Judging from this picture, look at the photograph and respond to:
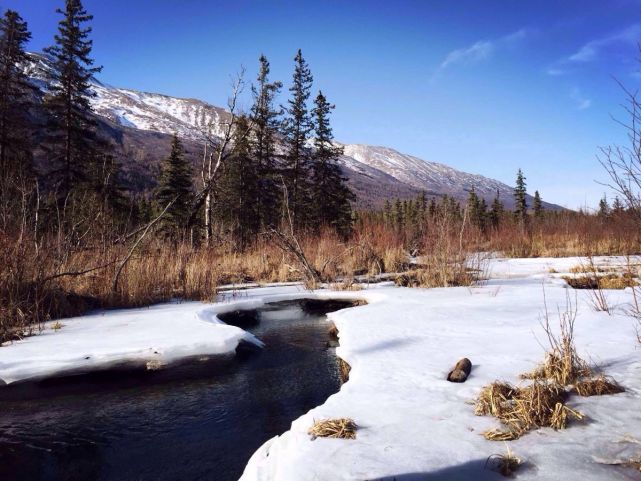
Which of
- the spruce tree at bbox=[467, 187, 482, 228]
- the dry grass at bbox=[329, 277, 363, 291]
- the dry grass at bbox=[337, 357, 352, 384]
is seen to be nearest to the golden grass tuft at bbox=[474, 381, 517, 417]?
the dry grass at bbox=[337, 357, 352, 384]

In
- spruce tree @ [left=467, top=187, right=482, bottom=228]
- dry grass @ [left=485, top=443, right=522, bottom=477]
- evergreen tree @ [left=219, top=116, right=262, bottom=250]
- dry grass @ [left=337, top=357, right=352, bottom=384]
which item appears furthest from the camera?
evergreen tree @ [left=219, top=116, right=262, bottom=250]

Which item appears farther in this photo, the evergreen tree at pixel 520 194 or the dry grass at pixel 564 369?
the evergreen tree at pixel 520 194

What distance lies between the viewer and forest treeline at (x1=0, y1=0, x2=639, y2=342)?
19.6 ft

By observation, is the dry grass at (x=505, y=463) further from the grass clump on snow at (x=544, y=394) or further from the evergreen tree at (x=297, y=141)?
the evergreen tree at (x=297, y=141)

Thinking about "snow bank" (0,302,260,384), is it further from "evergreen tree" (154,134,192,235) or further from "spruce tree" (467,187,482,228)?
"evergreen tree" (154,134,192,235)

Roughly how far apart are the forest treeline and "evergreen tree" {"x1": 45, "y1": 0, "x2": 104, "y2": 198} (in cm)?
6

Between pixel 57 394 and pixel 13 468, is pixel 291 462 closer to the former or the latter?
pixel 13 468

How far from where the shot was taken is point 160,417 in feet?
9.83

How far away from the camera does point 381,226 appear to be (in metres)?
11.7

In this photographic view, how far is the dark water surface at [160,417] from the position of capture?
2396 mm

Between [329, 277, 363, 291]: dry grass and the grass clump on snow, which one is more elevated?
[329, 277, 363, 291]: dry grass

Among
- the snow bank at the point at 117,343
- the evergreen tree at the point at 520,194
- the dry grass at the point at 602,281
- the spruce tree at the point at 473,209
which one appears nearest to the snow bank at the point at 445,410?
the snow bank at the point at 117,343

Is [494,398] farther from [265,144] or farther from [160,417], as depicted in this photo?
[265,144]

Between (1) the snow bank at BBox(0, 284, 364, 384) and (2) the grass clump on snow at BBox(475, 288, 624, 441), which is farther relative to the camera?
(1) the snow bank at BBox(0, 284, 364, 384)
